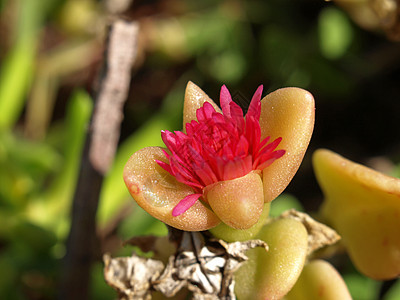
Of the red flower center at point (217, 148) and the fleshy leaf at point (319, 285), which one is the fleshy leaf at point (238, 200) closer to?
the red flower center at point (217, 148)

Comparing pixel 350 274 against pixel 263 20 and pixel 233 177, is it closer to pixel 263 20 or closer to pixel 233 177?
pixel 233 177

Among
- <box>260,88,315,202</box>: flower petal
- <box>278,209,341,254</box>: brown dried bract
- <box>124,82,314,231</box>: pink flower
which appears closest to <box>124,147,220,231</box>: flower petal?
<box>124,82,314,231</box>: pink flower

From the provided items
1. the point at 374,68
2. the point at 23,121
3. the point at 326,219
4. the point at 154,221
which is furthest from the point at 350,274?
the point at 23,121

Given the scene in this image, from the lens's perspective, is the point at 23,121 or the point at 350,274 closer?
the point at 350,274

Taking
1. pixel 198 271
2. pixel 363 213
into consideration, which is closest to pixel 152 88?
Answer: pixel 363 213

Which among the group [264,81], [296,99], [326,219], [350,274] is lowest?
[350,274]

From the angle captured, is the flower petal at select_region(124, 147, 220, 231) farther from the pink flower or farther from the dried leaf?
the dried leaf
